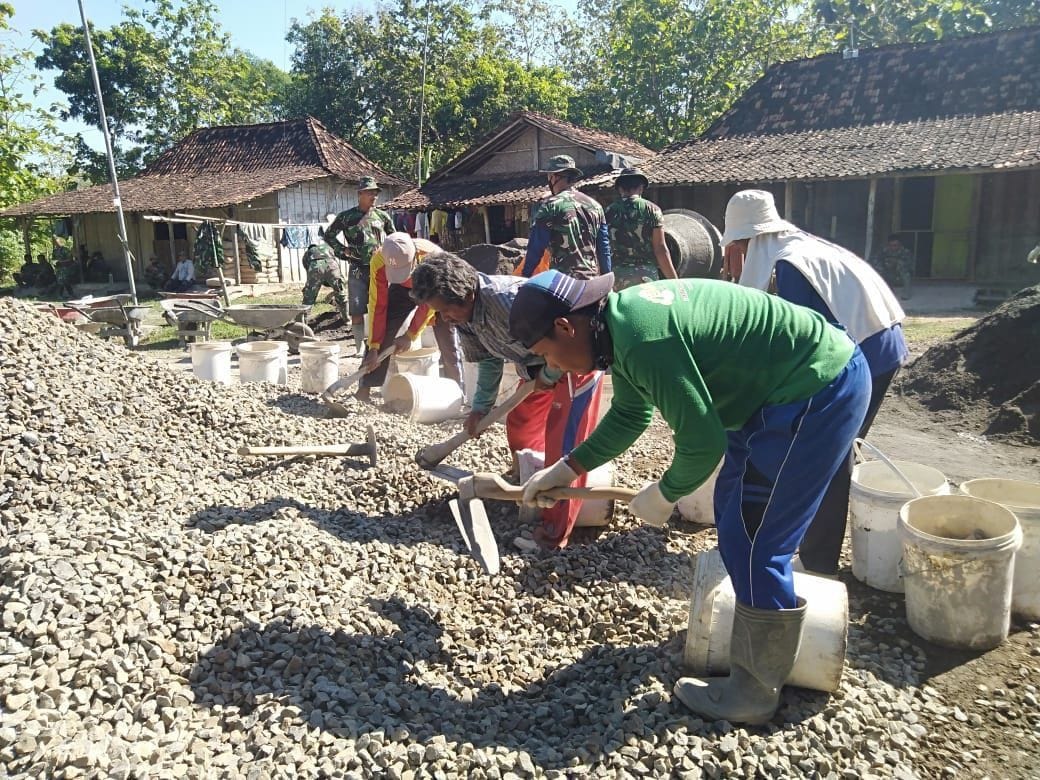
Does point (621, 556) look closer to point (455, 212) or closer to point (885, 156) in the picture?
point (885, 156)

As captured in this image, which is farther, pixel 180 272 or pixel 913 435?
pixel 180 272

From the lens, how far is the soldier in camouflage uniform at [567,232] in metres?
5.65

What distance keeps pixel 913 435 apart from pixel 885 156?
358 inches

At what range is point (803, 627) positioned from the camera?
8.02 feet

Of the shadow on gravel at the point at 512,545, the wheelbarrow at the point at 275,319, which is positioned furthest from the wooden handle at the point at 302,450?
the wheelbarrow at the point at 275,319

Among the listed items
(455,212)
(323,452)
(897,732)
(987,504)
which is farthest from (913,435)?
(455,212)

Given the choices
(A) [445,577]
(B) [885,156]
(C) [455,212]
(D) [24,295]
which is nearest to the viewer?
(A) [445,577]

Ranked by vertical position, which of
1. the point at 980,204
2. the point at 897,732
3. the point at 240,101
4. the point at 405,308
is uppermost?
the point at 240,101

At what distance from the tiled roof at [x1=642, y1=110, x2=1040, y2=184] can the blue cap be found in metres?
12.2

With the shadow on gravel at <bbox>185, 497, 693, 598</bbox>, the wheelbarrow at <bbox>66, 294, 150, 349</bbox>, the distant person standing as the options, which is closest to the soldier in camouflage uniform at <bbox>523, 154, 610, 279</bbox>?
the shadow on gravel at <bbox>185, 497, 693, 598</bbox>

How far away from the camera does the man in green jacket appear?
2.06m

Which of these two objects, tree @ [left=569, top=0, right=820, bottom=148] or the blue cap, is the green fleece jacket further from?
tree @ [left=569, top=0, right=820, bottom=148]

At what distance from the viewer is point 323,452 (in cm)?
438

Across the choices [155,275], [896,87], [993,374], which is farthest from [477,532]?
[155,275]
